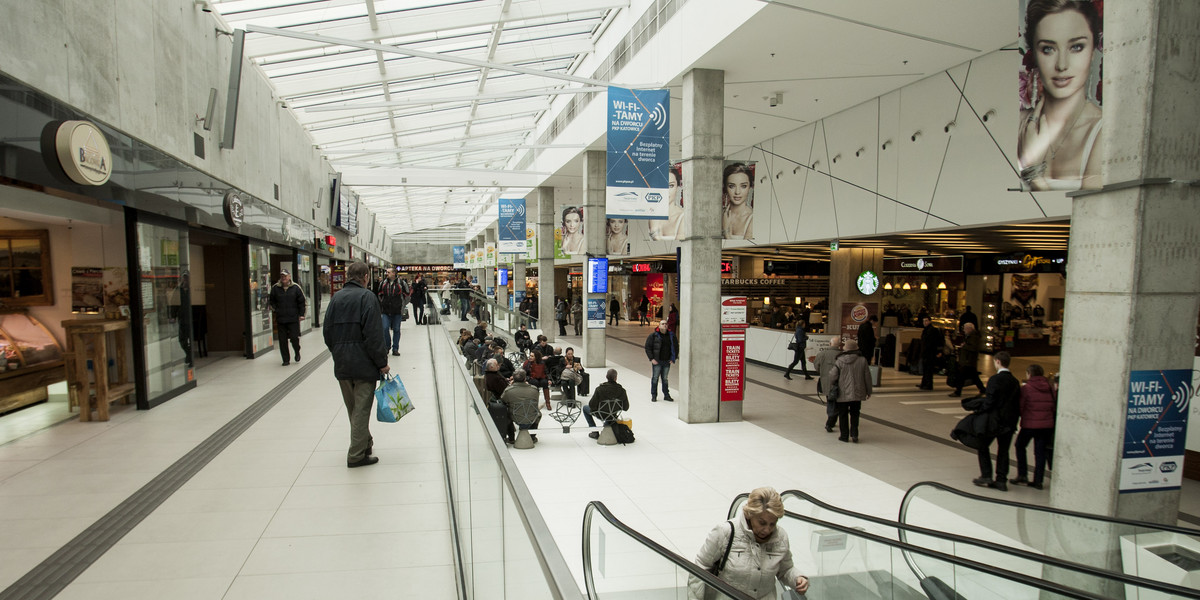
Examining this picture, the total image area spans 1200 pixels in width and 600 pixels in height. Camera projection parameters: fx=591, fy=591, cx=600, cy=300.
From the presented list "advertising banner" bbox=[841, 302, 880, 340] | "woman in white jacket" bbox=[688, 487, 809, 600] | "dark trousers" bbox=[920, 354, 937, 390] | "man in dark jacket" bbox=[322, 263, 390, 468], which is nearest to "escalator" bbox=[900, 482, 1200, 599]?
"woman in white jacket" bbox=[688, 487, 809, 600]

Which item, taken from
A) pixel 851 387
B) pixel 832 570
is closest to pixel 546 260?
pixel 851 387

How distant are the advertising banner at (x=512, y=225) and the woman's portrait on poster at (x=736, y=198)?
15.1 metres

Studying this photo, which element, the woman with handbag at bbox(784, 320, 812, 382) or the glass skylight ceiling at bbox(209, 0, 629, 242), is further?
the woman with handbag at bbox(784, 320, 812, 382)

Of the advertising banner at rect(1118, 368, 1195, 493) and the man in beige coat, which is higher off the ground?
the advertising banner at rect(1118, 368, 1195, 493)

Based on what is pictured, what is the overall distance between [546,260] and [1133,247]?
20908 millimetres

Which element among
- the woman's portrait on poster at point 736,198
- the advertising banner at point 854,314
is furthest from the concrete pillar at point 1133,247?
the advertising banner at point 854,314

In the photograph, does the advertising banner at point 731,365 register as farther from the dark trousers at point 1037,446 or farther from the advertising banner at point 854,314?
the advertising banner at point 854,314

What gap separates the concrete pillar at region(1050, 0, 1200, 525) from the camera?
395cm

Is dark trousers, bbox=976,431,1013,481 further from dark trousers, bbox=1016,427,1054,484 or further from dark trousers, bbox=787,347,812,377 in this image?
dark trousers, bbox=787,347,812,377

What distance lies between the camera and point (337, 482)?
512cm

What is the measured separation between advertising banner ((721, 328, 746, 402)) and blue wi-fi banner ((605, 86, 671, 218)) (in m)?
2.80

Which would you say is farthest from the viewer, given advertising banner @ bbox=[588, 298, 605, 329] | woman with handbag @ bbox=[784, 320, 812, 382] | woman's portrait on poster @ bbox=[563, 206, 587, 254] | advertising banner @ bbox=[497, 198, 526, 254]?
advertising banner @ bbox=[497, 198, 526, 254]

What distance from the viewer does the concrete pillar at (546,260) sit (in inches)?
941

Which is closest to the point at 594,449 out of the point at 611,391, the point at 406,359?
the point at 611,391
